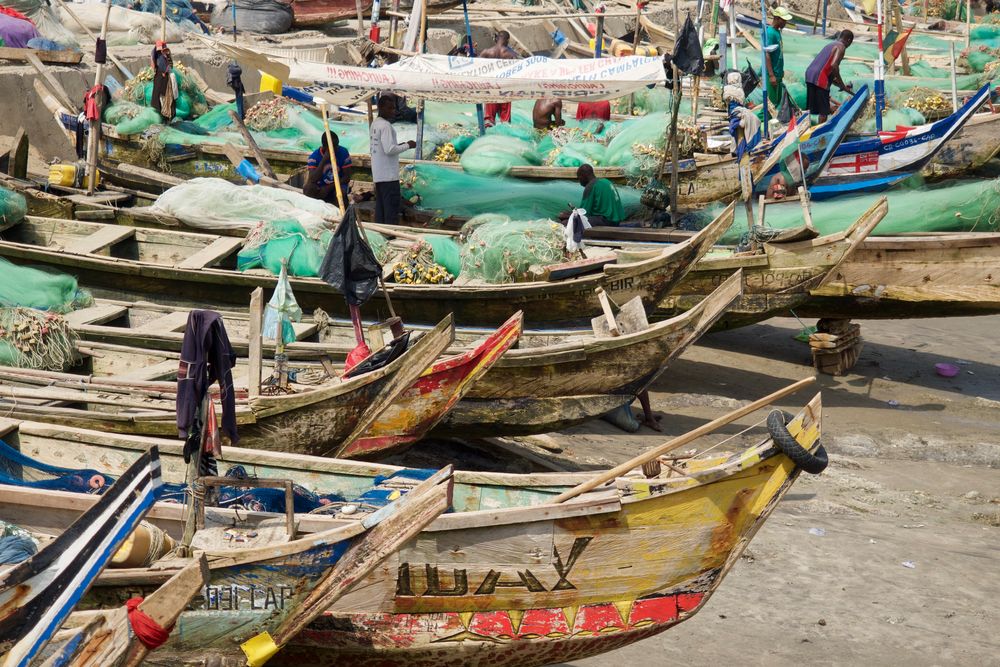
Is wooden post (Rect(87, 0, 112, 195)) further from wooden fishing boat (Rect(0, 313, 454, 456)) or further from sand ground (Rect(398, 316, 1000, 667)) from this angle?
sand ground (Rect(398, 316, 1000, 667))

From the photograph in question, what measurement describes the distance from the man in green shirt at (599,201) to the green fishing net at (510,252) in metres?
1.63

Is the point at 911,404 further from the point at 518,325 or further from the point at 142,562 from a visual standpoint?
the point at 142,562

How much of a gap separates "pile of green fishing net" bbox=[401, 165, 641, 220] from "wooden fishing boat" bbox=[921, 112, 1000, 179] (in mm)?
4550

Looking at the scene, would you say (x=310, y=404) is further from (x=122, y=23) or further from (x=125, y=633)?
(x=122, y=23)

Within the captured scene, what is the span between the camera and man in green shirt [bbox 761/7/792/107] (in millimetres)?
14953

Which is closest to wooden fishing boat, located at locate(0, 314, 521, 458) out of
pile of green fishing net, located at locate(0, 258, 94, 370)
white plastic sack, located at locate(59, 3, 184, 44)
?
pile of green fishing net, located at locate(0, 258, 94, 370)

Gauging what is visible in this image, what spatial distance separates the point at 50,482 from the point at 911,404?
7794 mm

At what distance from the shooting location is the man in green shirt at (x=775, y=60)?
49.1 feet

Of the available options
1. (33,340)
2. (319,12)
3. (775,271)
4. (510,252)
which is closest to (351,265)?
(510,252)

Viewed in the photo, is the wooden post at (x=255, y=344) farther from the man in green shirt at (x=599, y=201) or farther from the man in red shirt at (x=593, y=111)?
the man in red shirt at (x=593, y=111)

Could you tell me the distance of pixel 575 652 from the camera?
19.4 feet

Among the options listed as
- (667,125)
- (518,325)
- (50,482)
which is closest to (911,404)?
(667,125)

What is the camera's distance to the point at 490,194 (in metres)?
11.9

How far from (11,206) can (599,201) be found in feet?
17.8
